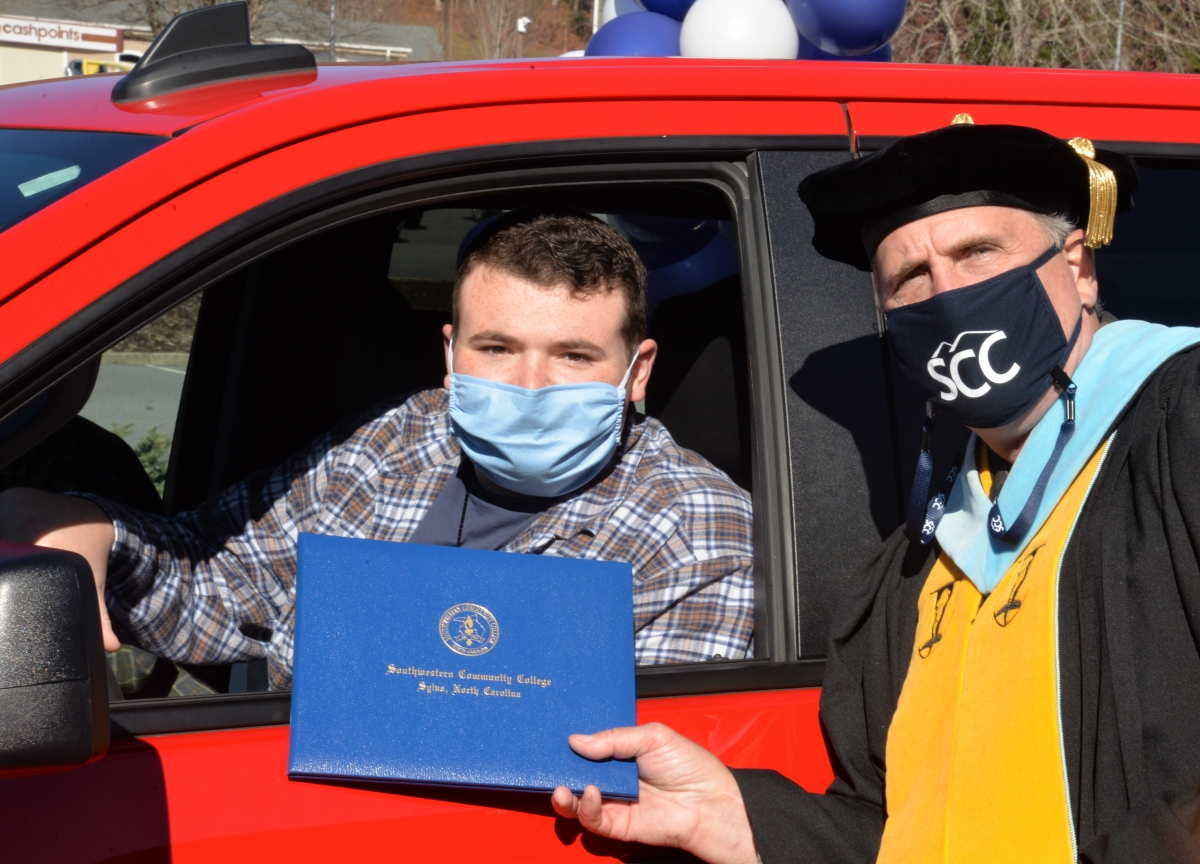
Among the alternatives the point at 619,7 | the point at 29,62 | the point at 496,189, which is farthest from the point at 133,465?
the point at 29,62

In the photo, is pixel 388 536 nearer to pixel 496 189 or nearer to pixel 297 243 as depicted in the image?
pixel 297 243

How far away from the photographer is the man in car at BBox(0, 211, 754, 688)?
1788 mm

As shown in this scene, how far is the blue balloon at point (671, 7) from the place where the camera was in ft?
12.6

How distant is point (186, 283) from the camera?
1.32 meters

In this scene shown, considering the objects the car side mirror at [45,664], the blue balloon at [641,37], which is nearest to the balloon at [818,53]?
the blue balloon at [641,37]

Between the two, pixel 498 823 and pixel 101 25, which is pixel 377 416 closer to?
pixel 498 823

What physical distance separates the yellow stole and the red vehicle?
13cm

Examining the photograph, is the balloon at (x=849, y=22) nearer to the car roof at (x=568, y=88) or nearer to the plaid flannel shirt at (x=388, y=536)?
the car roof at (x=568, y=88)

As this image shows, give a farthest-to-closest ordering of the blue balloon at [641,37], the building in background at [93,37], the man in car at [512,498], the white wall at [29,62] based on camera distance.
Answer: the white wall at [29,62] → the building in background at [93,37] → the blue balloon at [641,37] → the man in car at [512,498]

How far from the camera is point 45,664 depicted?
1023 mm

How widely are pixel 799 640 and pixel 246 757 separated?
2.43ft

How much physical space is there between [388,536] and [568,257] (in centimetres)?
60

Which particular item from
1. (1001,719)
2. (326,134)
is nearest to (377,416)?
(326,134)

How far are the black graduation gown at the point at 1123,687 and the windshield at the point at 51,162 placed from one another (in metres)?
1.09
